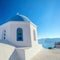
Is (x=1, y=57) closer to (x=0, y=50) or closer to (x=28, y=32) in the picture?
(x=0, y=50)

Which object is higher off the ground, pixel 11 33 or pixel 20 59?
pixel 11 33

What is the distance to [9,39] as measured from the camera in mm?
9930

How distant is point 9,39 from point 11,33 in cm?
67

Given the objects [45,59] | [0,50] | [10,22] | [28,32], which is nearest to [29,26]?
[28,32]

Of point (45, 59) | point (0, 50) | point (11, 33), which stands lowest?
point (45, 59)

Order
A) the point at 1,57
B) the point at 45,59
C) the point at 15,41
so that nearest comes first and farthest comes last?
the point at 1,57
the point at 45,59
the point at 15,41

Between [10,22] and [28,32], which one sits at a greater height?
[10,22]

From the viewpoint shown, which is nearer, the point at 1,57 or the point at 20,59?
the point at 1,57

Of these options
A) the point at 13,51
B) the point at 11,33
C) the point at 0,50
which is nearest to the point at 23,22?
the point at 11,33

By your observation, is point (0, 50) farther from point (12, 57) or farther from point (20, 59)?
A: point (20, 59)

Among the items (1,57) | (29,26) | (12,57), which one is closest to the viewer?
(1,57)

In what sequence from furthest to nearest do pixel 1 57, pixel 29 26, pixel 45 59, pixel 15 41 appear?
pixel 29 26 → pixel 15 41 → pixel 45 59 → pixel 1 57

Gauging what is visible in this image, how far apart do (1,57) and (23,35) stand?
4510mm

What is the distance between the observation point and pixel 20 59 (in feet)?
24.6
